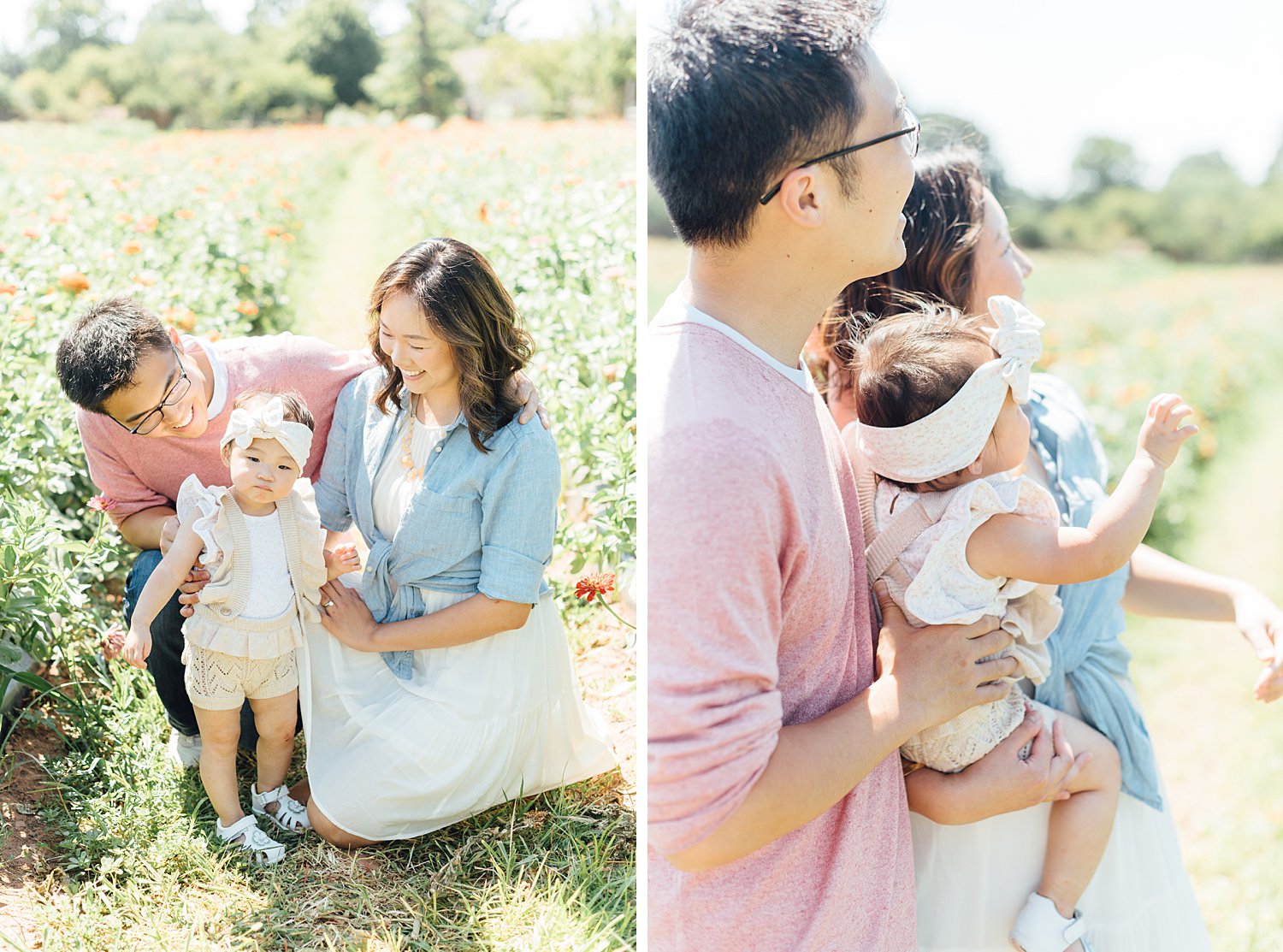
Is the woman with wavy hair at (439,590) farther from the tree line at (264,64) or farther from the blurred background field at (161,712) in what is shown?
the tree line at (264,64)

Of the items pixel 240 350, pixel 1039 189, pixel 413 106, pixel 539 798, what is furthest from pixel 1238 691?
pixel 413 106

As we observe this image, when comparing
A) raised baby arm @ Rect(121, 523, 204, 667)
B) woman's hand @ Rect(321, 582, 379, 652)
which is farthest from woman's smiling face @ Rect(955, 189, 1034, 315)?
raised baby arm @ Rect(121, 523, 204, 667)

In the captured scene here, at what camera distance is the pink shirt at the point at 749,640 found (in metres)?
1.20

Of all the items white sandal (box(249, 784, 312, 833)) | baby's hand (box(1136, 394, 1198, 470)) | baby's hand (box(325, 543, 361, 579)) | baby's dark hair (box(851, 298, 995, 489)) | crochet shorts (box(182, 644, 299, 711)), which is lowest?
white sandal (box(249, 784, 312, 833))

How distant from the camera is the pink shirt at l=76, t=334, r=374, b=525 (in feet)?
8.34

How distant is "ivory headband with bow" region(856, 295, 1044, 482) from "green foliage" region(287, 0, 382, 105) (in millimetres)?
39872

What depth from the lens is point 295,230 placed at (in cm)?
888

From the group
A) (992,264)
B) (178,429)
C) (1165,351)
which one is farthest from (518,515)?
(1165,351)

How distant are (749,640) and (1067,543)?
0.61m

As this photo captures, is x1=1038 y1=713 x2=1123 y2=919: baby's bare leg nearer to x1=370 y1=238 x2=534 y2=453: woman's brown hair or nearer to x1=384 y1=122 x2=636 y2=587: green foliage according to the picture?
x1=370 y1=238 x2=534 y2=453: woman's brown hair

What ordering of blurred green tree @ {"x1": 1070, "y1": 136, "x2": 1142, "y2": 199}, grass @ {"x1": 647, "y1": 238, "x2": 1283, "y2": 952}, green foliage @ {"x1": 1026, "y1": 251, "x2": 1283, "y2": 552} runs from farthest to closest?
blurred green tree @ {"x1": 1070, "y1": 136, "x2": 1142, "y2": 199} < green foliage @ {"x1": 1026, "y1": 251, "x2": 1283, "y2": 552} < grass @ {"x1": 647, "y1": 238, "x2": 1283, "y2": 952}

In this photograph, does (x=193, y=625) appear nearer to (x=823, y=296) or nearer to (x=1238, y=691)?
(x=823, y=296)

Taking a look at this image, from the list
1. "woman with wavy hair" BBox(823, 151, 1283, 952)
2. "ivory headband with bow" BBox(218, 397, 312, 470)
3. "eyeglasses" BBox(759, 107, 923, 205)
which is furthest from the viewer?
"ivory headband with bow" BBox(218, 397, 312, 470)

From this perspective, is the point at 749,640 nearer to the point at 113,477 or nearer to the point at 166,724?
the point at 113,477
